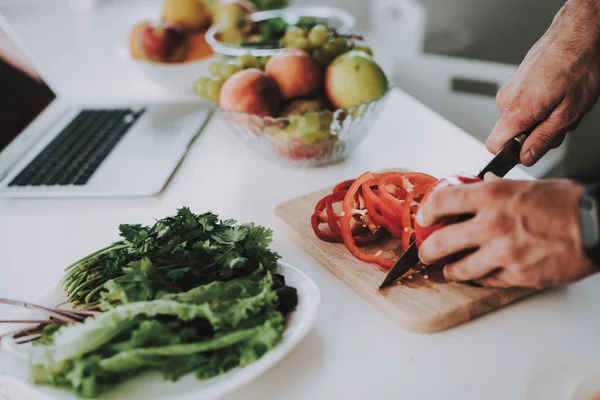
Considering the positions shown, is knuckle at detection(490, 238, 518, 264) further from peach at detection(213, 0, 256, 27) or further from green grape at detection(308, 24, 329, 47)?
peach at detection(213, 0, 256, 27)

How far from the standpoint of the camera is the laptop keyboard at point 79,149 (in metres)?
1.26

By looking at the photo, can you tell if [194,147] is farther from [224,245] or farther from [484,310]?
[484,310]

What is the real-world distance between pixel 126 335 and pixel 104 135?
845 millimetres

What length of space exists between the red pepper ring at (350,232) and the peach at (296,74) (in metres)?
0.32

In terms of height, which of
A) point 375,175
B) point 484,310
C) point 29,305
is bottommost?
point 484,310

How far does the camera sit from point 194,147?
141 cm

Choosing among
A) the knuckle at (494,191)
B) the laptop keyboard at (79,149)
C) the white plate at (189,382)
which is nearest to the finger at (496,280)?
the knuckle at (494,191)

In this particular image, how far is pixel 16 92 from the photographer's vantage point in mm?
1387

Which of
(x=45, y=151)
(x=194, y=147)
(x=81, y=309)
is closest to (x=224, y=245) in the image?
(x=81, y=309)

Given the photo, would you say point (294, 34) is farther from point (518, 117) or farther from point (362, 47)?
point (518, 117)

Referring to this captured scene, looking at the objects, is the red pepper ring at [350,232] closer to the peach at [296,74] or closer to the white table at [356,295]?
the white table at [356,295]

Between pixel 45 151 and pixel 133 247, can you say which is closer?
pixel 133 247

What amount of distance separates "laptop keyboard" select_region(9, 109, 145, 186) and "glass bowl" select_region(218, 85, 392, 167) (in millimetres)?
341

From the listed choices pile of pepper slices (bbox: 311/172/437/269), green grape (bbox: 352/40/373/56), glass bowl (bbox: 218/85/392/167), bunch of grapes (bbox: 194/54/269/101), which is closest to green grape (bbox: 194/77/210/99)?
bunch of grapes (bbox: 194/54/269/101)
